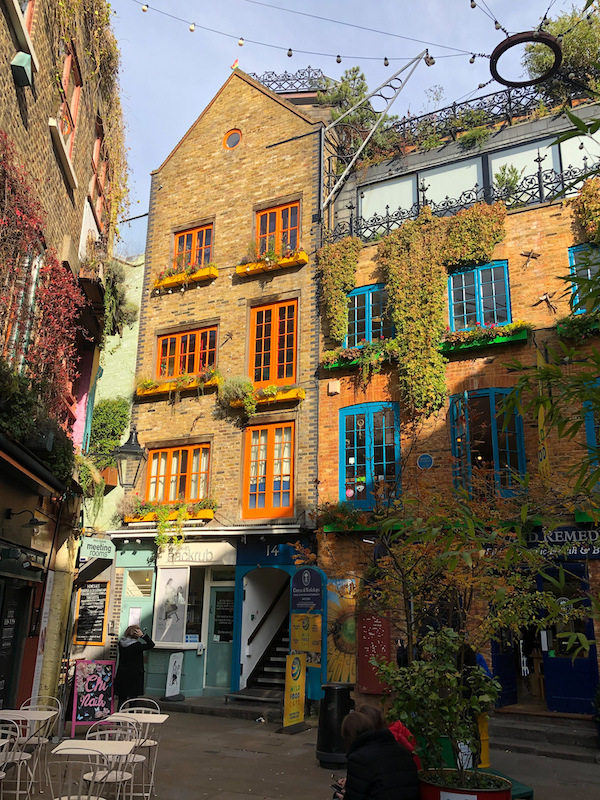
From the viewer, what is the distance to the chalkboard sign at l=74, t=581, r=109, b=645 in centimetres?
1623

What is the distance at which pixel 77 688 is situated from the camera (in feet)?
34.7

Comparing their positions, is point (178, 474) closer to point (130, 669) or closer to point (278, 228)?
point (278, 228)

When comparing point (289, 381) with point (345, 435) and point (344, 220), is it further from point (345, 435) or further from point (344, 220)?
point (344, 220)

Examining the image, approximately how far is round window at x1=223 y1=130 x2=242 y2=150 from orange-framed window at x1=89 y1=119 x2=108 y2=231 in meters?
A: 5.05

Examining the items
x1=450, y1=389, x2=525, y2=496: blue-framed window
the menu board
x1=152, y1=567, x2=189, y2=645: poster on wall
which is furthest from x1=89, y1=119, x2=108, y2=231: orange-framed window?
the menu board

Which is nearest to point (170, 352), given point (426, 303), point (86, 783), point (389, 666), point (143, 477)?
point (143, 477)

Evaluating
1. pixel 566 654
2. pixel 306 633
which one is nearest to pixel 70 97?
pixel 306 633

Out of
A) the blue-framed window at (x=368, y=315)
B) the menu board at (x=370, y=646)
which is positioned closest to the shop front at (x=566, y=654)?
the menu board at (x=370, y=646)

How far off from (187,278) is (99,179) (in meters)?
4.16

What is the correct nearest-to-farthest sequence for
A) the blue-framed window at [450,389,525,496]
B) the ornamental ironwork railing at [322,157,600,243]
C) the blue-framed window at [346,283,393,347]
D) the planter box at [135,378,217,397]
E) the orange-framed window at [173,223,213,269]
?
the blue-framed window at [450,389,525,496], the ornamental ironwork railing at [322,157,600,243], the blue-framed window at [346,283,393,347], the planter box at [135,378,217,397], the orange-framed window at [173,223,213,269]

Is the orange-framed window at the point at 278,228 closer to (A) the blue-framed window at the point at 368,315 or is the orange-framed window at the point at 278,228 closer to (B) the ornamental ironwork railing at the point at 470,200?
(B) the ornamental ironwork railing at the point at 470,200

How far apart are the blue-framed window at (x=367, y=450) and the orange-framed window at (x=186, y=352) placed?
4461 millimetres

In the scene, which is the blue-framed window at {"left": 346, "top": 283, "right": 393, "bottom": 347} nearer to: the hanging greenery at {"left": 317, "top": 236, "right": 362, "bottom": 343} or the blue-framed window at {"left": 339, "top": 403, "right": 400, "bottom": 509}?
the hanging greenery at {"left": 317, "top": 236, "right": 362, "bottom": 343}

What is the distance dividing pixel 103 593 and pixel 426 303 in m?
9.71
